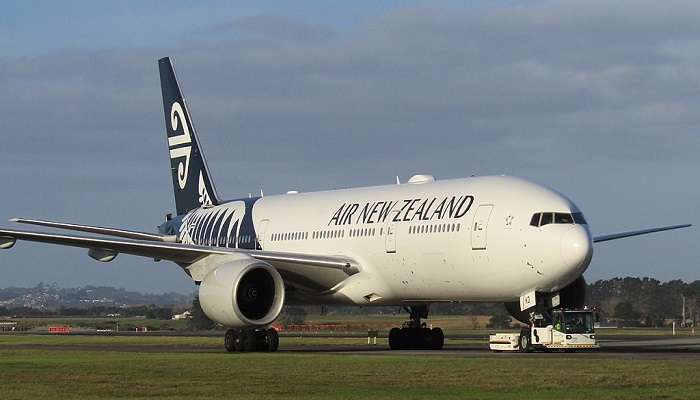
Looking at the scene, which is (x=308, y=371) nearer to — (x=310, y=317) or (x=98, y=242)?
(x=98, y=242)

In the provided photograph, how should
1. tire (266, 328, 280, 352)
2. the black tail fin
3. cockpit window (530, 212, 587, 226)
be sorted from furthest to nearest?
1. the black tail fin
2. tire (266, 328, 280, 352)
3. cockpit window (530, 212, 587, 226)

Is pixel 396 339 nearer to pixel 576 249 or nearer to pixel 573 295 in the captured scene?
pixel 573 295

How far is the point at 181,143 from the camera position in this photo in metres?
51.9

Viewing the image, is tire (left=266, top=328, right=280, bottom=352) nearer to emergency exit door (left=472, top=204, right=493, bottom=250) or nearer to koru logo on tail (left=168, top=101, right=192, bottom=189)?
emergency exit door (left=472, top=204, right=493, bottom=250)

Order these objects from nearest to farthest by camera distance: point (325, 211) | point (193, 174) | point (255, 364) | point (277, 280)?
point (255, 364) < point (277, 280) < point (325, 211) < point (193, 174)

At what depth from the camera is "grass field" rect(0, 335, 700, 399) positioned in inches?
818

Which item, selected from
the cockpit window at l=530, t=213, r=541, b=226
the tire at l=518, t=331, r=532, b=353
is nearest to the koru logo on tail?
the tire at l=518, t=331, r=532, b=353

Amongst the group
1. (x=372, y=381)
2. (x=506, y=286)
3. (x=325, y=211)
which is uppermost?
(x=325, y=211)

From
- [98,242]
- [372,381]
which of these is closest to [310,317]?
[98,242]

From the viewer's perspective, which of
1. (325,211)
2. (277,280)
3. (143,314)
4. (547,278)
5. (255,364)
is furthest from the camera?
(143,314)

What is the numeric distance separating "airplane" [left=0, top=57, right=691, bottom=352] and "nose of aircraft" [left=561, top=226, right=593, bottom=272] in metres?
0.03

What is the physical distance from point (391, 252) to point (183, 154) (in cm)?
1671

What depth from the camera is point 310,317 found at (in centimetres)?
9088

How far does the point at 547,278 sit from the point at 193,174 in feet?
70.4
